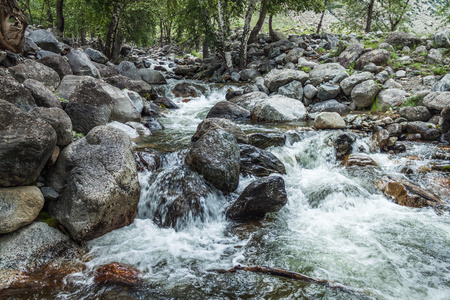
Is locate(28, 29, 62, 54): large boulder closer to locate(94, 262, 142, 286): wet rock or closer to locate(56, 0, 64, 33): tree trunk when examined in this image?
locate(56, 0, 64, 33): tree trunk

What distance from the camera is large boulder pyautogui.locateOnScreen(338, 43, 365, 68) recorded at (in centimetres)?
1451

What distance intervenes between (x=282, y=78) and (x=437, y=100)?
637cm

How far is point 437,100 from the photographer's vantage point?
9.16 metres

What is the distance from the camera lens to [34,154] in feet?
12.8

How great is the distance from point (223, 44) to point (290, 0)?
18.4 ft

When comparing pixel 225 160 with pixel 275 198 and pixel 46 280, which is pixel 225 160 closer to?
pixel 275 198

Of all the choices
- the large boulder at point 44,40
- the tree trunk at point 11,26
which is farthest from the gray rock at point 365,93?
the large boulder at point 44,40

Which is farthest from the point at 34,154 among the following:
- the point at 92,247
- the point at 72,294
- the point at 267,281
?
the point at 267,281

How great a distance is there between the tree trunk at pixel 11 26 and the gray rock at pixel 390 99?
39.7 feet

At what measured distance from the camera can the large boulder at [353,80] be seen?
38.9 feet

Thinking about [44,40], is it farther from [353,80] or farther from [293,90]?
[353,80]

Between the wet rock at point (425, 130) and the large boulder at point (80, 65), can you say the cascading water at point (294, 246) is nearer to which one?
the wet rock at point (425, 130)

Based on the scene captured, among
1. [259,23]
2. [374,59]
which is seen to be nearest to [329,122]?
[374,59]

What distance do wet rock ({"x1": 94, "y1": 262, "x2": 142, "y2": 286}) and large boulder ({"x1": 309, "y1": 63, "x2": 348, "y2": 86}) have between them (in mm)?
12075
